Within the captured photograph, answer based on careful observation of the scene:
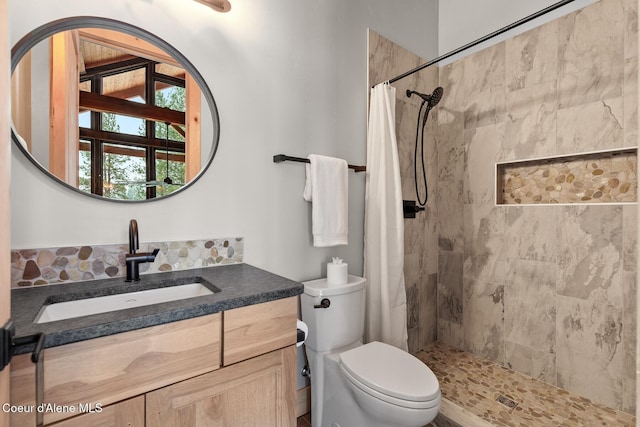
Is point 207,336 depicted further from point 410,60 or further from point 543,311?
point 410,60

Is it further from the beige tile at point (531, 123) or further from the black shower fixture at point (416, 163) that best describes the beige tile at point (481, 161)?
the black shower fixture at point (416, 163)

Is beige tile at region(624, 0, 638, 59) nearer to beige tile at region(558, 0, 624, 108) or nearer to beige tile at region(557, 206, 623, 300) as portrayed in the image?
beige tile at region(558, 0, 624, 108)

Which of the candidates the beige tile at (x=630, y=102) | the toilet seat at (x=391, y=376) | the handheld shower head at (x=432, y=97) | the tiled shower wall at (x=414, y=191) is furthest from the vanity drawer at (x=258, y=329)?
the beige tile at (x=630, y=102)

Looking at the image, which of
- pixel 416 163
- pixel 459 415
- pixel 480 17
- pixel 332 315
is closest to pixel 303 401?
pixel 332 315

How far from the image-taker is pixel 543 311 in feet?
6.48

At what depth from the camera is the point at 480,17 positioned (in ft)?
7.77

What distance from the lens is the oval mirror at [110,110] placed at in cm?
109

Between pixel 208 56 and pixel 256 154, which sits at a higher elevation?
pixel 208 56

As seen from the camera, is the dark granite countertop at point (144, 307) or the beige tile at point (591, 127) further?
the beige tile at point (591, 127)

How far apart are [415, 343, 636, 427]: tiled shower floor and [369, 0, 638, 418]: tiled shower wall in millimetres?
85

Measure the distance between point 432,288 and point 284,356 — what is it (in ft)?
5.94

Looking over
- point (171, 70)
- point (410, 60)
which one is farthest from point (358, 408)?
point (410, 60)

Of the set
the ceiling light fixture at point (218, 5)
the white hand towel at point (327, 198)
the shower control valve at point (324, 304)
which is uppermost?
the ceiling light fixture at point (218, 5)

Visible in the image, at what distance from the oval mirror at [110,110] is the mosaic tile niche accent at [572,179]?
6.72 feet
